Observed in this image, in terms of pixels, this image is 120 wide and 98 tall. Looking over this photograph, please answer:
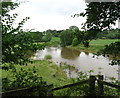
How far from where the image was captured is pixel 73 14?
3.64 meters

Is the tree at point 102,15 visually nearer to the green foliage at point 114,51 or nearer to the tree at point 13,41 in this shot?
the green foliage at point 114,51

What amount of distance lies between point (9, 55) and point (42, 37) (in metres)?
0.86

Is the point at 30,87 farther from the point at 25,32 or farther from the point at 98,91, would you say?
the point at 98,91

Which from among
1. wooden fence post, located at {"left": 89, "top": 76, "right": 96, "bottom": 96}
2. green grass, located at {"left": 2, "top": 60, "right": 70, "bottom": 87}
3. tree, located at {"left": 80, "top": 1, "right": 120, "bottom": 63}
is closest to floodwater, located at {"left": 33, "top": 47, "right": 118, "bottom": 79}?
green grass, located at {"left": 2, "top": 60, "right": 70, "bottom": 87}

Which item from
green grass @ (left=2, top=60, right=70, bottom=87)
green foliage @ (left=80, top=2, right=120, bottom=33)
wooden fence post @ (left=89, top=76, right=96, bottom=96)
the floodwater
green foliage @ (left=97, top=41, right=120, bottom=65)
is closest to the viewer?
green foliage @ (left=80, top=2, right=120, bottom=33)

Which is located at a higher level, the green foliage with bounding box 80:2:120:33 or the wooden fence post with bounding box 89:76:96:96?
the green foliage with bounding box 80:2:120:33

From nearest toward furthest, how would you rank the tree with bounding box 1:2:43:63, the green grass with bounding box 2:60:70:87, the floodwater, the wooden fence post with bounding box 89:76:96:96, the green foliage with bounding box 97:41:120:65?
1. the tree with bounding box 1:2:43:63
2. the green foliage with bounding box 97:41:120:65
3. the wooden fence post with bounding box 89:76:96:96
4. the green grass with bounding box 2:60:70:87
5. the floodwater

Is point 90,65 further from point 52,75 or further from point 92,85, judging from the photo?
point 92,85

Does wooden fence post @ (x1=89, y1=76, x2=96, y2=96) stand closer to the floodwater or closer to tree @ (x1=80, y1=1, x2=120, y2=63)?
tree @ (x1=80, y1=1, x2=120, y2=63)

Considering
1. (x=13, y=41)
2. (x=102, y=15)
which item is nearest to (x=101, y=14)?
(x=102, y=15)

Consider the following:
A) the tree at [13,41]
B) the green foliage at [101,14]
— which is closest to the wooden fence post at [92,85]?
the green foliage at [101,14]

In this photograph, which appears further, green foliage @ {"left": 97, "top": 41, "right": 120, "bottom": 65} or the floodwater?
the floodwater

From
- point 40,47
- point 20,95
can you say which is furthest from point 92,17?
point 20,95

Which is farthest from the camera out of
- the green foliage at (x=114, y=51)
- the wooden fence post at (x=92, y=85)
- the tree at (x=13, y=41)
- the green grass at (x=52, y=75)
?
the green grass at (x=52, y=75)
